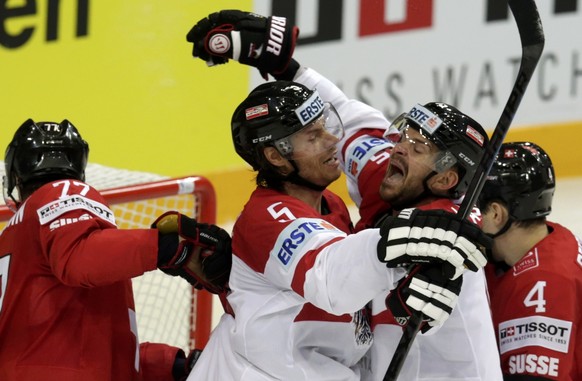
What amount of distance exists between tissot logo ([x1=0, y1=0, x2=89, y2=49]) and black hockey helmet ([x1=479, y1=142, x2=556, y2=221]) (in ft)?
11.7

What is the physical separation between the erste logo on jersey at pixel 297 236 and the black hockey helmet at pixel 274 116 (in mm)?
306

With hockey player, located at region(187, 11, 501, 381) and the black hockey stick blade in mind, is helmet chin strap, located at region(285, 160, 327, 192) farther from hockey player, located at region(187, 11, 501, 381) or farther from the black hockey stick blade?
the black hockey stick blade

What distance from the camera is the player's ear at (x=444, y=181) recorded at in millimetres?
3113

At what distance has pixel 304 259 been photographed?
2.71 m

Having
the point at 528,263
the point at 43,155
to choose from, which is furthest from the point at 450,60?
the point at 43,155

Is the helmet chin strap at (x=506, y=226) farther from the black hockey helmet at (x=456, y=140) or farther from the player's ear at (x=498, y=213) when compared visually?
the black hockey helmet at (x=456, y=140)

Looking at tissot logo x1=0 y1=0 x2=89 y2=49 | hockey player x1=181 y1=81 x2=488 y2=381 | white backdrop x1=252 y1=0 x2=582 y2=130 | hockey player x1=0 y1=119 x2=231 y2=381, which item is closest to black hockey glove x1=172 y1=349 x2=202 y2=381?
hockey player x1=0 y1=119 x2=231 y2=381

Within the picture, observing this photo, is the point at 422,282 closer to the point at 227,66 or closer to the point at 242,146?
the point at 242,146

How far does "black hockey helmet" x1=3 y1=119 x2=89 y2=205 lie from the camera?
3.26 metres

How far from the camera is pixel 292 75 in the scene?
3.73m

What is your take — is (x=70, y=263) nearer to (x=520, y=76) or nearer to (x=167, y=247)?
(x=167, y=247)

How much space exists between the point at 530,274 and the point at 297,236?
81 centimetres

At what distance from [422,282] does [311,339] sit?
19.3 inches

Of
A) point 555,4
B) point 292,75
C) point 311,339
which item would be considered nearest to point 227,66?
point 555,4
